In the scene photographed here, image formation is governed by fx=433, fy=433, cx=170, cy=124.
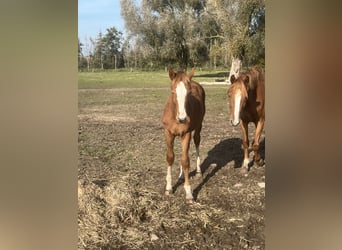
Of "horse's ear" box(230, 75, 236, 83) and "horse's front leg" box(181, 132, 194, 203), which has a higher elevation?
"horse's ear" box(230, 75, 236, 83)

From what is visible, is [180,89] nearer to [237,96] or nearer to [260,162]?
[237,96]

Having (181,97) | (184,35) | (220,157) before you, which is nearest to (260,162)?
(220,157)

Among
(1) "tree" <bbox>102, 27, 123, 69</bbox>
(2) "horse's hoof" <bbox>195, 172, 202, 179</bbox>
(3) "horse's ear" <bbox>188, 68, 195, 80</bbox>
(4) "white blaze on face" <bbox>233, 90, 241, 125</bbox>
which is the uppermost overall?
(1) "tree" <bbox>102, 27, 123, 69</bbox>

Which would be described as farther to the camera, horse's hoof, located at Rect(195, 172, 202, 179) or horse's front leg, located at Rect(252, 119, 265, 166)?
horse's hoof, located at Rect(195, 172, 202, 179)

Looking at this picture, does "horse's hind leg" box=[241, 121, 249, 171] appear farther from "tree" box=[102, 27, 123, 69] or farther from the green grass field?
"tree" box=[102, 27, 123, 69]

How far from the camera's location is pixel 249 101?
253 centimetres

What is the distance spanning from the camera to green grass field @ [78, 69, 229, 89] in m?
2.52

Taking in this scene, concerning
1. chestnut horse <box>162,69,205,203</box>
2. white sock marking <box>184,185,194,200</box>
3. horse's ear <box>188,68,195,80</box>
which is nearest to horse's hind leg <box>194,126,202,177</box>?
chestnut horse <box>162,69,205,203</box>

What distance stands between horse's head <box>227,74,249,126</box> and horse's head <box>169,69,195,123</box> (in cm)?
26

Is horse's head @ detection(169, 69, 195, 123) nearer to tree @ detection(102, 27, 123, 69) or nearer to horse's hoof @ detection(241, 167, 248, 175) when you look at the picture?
tree @ detection(102, 27, 123, 69)

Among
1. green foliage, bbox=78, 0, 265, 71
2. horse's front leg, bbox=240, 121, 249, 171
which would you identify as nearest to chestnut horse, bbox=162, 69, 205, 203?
green foliage, bbox=78, 0, 265, 71

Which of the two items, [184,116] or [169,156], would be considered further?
[169,156]

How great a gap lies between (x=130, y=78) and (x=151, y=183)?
638 millimetres
